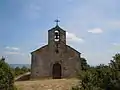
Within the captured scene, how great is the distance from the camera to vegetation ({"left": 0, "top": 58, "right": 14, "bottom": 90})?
14652 millimetres

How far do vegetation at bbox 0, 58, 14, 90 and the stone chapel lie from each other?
1697 centimetres

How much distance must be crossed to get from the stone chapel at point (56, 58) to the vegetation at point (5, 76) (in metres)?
17.0

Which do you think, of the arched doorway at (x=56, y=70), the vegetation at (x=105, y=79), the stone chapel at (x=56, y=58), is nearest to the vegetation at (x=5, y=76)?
the vegetation at (x=105, y=79)

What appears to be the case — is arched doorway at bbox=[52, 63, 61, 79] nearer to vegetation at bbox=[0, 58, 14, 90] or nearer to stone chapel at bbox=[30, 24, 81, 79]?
stone chapel at bbox=[30, 24, 81, 79]

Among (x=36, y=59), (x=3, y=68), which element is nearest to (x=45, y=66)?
(x=36, y=59)

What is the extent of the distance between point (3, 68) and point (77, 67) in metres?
19.1

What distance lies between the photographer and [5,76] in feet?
49.3

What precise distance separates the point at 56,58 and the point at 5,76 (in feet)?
61.2

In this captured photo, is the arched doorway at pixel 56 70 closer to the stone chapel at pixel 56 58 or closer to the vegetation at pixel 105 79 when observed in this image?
the stone chapel at pixel 56 58

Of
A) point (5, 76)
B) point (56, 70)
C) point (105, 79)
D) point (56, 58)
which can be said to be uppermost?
point (56, 58)

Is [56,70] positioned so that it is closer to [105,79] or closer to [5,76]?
[105,79]

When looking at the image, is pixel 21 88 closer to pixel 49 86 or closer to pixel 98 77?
pixel 49 86

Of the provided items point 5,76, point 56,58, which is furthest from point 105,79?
point 56,58

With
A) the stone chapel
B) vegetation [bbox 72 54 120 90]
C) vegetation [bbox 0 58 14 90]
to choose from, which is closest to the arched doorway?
the stone chapel
